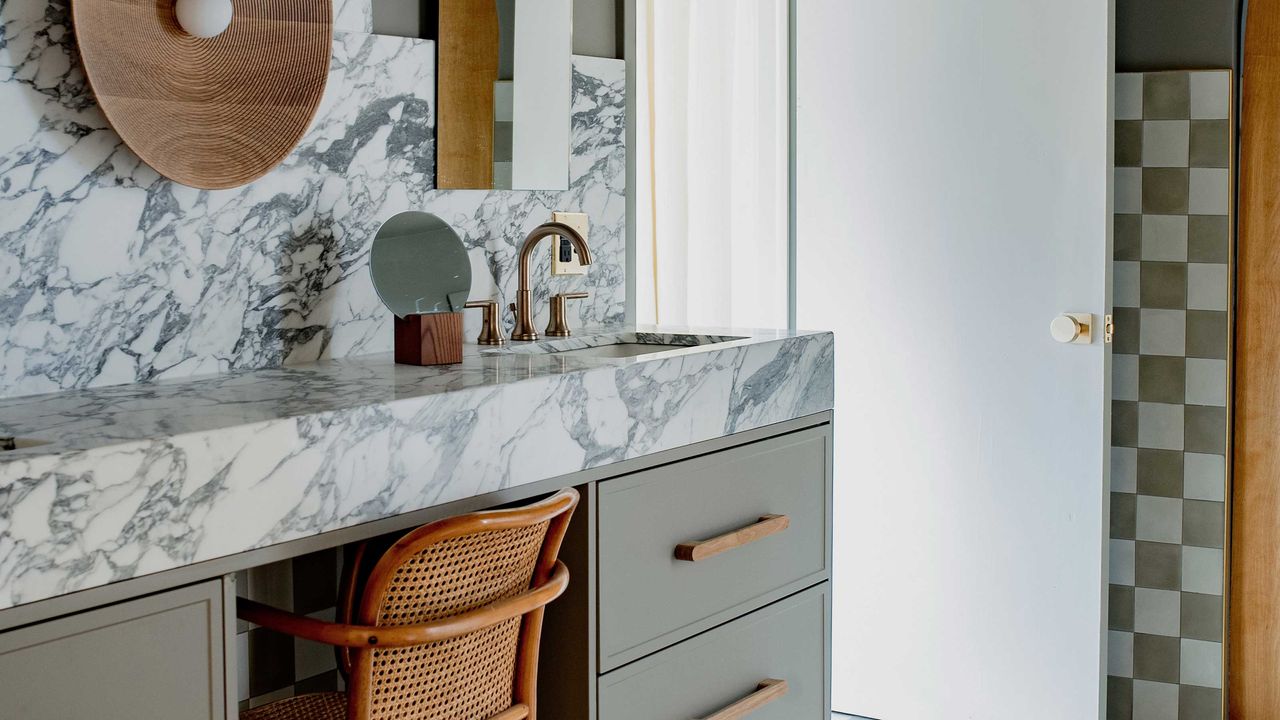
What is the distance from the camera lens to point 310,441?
4.50 ft

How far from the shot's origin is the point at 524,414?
1.66 meters

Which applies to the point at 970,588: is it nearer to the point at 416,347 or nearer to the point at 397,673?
the point at 416,347

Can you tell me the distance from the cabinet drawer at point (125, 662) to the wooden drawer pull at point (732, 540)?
82 centimetres

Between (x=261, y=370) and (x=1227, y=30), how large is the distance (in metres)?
2.33

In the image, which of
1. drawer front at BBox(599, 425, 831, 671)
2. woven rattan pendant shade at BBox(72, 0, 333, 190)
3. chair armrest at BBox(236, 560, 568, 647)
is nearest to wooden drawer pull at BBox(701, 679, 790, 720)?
drawer front at BBox(599, 425, 831, 671)

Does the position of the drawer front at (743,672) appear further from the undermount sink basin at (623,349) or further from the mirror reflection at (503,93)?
the mirror reflection at (503,93)

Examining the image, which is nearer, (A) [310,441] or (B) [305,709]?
(A) [310,441]

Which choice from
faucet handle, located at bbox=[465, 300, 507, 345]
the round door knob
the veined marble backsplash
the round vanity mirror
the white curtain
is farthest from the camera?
the white curtain

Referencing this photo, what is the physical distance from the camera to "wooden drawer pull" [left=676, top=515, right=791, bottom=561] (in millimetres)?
1921

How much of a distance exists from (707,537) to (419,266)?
0.67m

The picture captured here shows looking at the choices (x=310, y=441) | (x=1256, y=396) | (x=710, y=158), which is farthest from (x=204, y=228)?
(x=1256, y=396)

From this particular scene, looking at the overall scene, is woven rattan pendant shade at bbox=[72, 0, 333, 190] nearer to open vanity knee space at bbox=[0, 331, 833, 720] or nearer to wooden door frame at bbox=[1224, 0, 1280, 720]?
open vanity knee space at bbox=[0, 331, 833, 720]

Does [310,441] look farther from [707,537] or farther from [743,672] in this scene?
[743,672]

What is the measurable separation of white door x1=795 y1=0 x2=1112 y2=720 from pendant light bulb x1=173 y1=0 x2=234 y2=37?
5.58 ft
